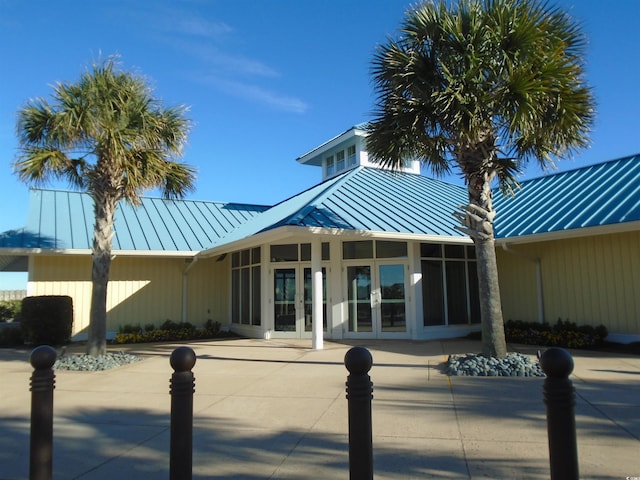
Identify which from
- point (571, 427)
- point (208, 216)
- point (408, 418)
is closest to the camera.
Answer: point (571, 427)


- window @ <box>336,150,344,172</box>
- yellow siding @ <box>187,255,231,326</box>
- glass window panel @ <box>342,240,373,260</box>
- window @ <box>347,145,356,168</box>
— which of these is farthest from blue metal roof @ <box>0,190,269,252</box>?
glass window panel @ <box>342,240,373,260</box>

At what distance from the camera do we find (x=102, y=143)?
10.7 m

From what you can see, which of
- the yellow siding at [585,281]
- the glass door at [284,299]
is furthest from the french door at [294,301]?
the yellow siding at [585,281]

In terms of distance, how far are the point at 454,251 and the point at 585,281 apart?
3.77 metres

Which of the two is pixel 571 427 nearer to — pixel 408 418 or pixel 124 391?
pixel 408 418

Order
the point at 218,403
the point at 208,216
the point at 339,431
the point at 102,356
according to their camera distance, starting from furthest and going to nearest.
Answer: the point at 208,216 → the point at 102,356 → the point at 218,403 → the point at 339,431

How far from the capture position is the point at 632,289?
469 inches

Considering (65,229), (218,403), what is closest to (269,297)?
(65,229)

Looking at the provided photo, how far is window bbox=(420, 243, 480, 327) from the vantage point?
14641mm

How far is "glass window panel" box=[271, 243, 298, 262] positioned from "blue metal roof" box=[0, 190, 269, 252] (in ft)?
10.1

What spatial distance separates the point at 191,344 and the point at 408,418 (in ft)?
32.9

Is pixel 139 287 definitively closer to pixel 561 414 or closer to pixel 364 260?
pixel 364 260

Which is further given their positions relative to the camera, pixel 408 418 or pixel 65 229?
pixel 65 229

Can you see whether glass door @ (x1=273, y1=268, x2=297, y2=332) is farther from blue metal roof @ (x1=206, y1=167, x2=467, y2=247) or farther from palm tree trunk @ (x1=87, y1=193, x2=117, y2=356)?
palm tree trunk @ (x1=87, y1=193, x2=117, y2=356)
